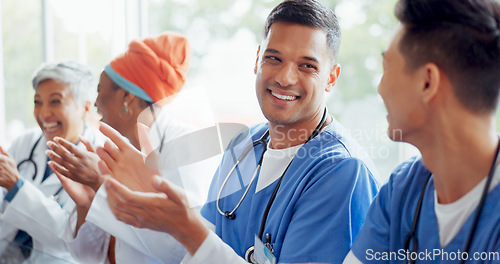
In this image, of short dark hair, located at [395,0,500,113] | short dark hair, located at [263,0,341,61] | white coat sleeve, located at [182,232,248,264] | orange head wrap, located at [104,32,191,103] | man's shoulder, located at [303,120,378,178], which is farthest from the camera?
orange head wrap, located at [104,32,191,103]

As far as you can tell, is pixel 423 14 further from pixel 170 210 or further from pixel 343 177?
pixel 170 210

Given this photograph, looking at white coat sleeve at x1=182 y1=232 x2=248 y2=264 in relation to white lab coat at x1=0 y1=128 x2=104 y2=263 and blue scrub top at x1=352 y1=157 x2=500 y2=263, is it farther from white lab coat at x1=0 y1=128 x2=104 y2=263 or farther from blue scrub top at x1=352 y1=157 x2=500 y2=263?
white lab coat at x1=0 y1=128 x2=104 y2=263

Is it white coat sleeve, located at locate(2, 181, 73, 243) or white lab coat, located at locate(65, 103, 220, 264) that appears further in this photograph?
white coat sleeve, located at locate(2, 181, 73, 243)

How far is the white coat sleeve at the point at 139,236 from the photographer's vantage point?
62.7 inches

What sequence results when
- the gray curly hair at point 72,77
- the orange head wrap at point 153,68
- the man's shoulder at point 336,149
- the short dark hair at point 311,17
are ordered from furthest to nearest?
the gray curly hair at point 72,77
the orange head wrap at point 153,68
the short dark hair at point 311,17
the man's shoulder at point 336,149

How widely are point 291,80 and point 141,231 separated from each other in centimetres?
69

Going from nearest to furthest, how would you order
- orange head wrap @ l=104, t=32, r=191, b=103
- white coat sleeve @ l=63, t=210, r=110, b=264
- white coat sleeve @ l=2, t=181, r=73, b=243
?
white coat sleeve @ l=63, t=210, r=110, b=264 < orange head wrap @ l=104, t=32, r=191, b=103 < white coat sleeve @ l=2, t=181, r=73, b=243

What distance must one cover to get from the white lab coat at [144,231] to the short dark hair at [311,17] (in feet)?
1.92

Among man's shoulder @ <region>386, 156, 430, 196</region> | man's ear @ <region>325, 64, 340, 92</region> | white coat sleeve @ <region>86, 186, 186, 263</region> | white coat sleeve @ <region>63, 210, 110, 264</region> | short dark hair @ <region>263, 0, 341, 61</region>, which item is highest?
short dark hair @ <region>263, 0, 341, 61</region>

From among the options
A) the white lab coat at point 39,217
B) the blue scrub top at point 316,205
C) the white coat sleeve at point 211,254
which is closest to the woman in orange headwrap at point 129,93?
the white lab coat at point 39,217

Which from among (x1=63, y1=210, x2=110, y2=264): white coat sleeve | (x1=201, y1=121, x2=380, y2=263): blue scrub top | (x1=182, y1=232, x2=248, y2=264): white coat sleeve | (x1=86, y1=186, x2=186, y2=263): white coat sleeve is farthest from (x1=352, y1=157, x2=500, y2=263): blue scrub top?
(x1=63, y1=210, x2=110, y2=264): white coat sleeve

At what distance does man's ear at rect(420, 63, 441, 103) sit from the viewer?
928 mm

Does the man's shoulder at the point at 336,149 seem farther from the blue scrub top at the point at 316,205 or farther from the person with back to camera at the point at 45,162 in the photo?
the person with back to camera at the point at 45,162

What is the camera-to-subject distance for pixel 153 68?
6.59 feet
